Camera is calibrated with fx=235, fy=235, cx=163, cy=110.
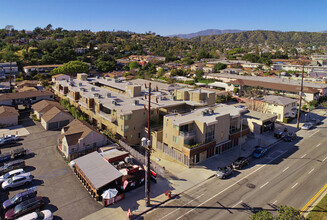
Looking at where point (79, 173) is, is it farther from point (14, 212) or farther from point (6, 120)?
point (6, 120)

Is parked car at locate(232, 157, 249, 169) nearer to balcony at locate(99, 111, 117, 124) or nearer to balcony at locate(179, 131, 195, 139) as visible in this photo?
Result: balcony at locate(179, 131, 195, 139)

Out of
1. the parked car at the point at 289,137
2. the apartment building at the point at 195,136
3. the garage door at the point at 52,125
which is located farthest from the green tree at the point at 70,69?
the parked car at the point at 289,137

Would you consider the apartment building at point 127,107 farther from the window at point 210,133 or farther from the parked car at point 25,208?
the parked car at point 25,208

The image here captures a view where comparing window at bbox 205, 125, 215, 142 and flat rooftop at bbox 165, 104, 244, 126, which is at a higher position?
flat rooftop at bbox 165, 104, 244, 126

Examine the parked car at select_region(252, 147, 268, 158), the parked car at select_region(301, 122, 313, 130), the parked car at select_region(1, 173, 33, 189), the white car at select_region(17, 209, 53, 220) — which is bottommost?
the white car at select_region(17, 209, 53, 220)

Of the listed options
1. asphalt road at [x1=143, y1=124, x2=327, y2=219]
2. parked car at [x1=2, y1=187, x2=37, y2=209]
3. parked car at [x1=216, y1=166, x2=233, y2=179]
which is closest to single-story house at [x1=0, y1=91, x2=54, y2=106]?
parked car at [x1=2, y1=187, x2=37, y2=209]

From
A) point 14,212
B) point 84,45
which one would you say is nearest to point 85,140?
point 14,212
